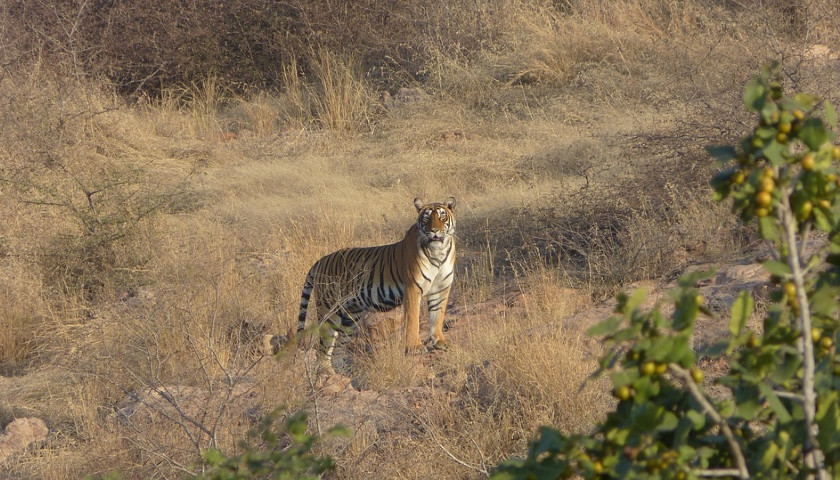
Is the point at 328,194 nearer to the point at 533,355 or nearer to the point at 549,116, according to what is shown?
the point at 549,116

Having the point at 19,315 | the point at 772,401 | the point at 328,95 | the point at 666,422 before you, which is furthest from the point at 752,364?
the point at 328,95

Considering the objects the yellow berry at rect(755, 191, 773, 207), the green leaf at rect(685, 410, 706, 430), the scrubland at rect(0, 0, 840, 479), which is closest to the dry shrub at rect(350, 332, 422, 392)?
the scrubland at rect(0, 0, 840, 479)

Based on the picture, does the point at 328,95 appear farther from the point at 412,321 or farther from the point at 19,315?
the point at 412,321

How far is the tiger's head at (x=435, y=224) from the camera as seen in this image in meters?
6.67

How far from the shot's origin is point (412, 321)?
6.54 m

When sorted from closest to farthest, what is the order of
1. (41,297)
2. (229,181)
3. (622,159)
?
1. (41,297)
2. (622,159)
3. (229,181)

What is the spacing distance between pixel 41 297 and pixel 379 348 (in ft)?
10.8

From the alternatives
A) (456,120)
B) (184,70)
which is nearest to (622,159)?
(456,120)

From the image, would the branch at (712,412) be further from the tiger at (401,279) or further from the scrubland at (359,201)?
the tiger at (401,279)

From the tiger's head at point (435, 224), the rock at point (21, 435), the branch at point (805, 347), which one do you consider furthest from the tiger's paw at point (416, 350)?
the branch at point (805, 347)

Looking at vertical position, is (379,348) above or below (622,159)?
below

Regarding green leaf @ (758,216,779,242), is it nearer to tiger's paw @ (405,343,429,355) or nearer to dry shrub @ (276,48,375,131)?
tiger's paw @ (405,343,429,355)

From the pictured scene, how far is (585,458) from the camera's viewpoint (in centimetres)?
181

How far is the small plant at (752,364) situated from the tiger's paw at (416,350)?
426 cm
